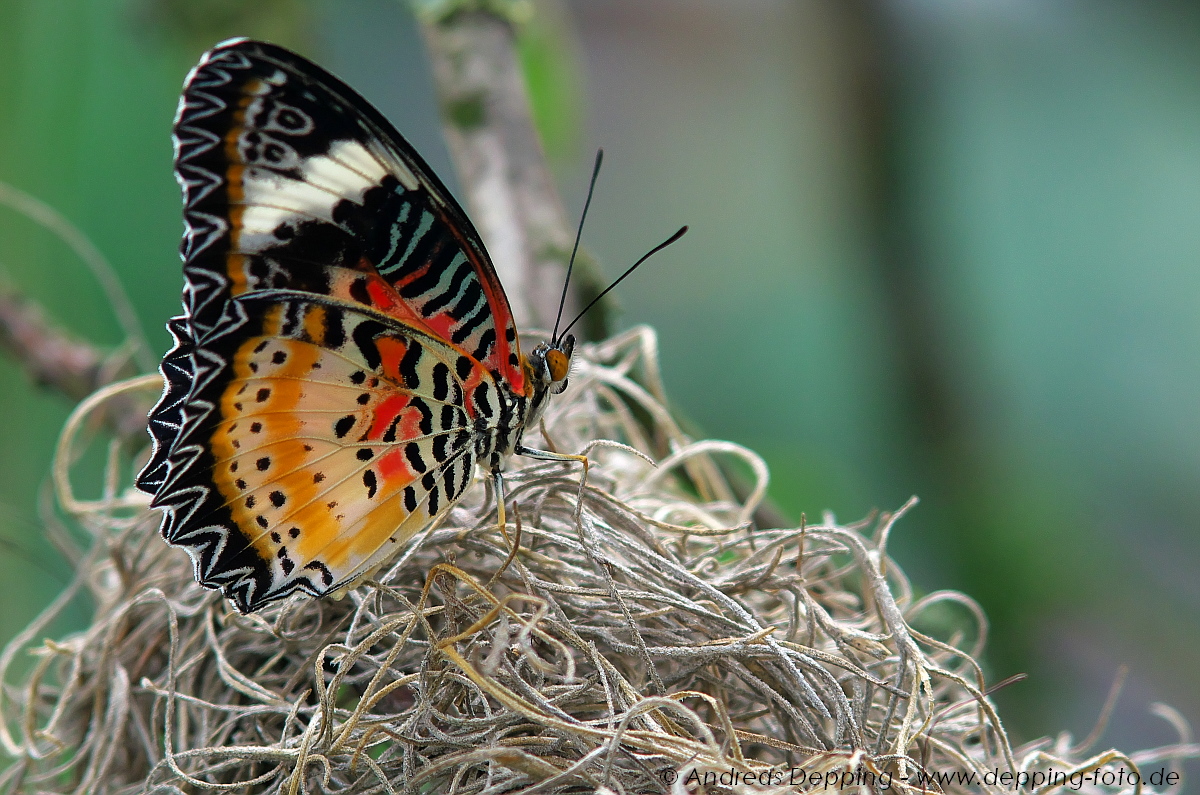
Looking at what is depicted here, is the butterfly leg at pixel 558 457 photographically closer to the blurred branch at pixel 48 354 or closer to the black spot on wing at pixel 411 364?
the black spot on wing at pixel 411 364

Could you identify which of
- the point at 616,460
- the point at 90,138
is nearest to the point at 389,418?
the point at 616,460

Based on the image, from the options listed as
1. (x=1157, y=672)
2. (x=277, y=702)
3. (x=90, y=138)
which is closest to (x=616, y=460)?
(x=277, y=702)

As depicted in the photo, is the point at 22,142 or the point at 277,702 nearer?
the point at 277,702

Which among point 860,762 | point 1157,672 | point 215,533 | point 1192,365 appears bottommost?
point 1157,672

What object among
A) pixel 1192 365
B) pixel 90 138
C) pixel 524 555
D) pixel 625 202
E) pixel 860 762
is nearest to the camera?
pixel 860 762

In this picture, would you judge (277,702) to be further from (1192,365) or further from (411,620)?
(1192,365)

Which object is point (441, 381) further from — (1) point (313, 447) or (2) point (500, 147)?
(2) point (500, 147)

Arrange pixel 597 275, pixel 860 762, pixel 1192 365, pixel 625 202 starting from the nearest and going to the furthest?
pixel 860 762 < pixel 597 275 < pixel 1192 365 < pixel 625 202

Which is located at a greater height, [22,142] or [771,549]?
[22,142]
